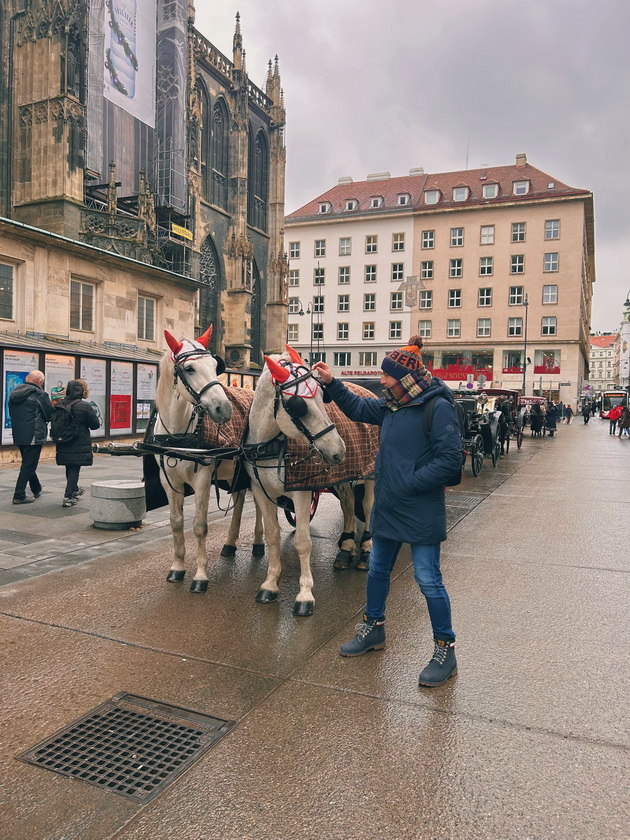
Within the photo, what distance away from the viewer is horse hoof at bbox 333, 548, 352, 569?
6.43 meters

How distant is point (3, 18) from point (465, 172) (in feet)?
181

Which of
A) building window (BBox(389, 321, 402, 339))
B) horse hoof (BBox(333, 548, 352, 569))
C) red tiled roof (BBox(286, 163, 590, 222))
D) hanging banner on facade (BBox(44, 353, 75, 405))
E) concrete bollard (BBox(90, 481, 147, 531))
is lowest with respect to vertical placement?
horse hoof (BBox(333, 548, 352, 569))

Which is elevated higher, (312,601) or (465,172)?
(465,172)

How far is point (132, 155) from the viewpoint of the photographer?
2920 cm

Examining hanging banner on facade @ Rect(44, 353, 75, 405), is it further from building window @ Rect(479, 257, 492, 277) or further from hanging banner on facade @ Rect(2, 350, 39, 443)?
building window @ Rect(479, 257, 492, 277)

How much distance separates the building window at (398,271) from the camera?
67.4m

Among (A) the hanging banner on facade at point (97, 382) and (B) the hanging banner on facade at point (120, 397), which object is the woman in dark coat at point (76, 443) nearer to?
(A) the hanging banner on facade at point (97, 382)

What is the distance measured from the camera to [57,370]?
568 inches

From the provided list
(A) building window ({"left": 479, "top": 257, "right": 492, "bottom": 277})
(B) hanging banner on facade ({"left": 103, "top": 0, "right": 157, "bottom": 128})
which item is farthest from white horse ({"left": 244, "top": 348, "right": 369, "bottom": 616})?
(A) building window ({"left": 479, "top": 257, "right": 492, "bottom": 277})

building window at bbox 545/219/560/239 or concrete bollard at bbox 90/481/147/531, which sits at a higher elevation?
building window at bbox 545/219/560/239

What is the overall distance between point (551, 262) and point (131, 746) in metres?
66.0

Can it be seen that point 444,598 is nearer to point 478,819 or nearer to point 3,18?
point 478,819

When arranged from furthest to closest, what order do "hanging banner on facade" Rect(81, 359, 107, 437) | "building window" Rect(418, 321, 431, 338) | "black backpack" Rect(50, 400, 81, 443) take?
"building window" Rect(418, 321, 431, 338)
"hanging banner on facade" Rect(81, 359, 107, 437)
"black backpack" Rect(50, 400, 81, 443)

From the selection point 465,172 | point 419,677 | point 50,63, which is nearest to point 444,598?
point 419,677
